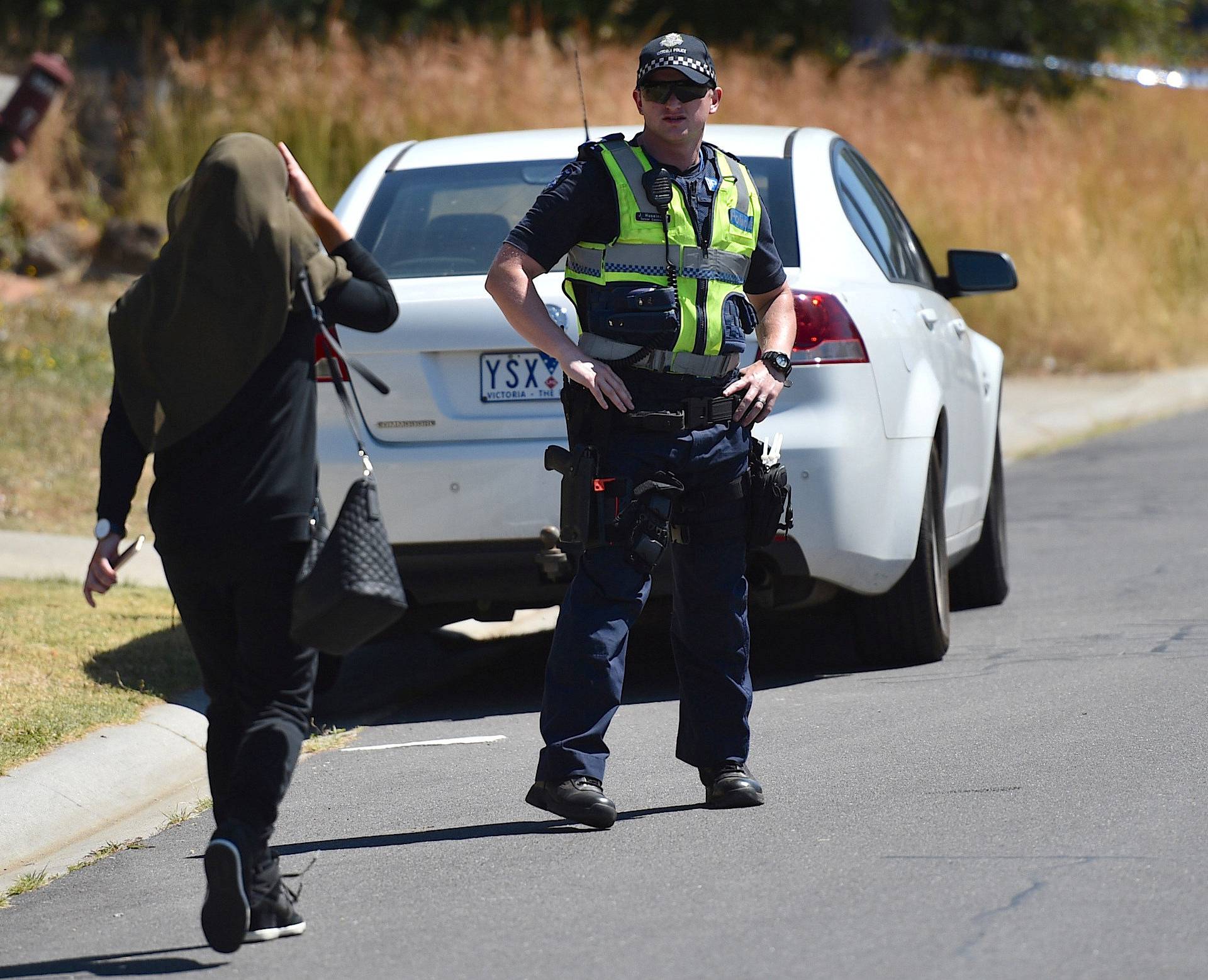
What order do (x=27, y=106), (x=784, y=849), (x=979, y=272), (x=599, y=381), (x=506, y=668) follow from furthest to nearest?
(x=27, y=106) → (x=506, y=668) → (x=979, y=272) → (x=599, y=381) → (x=784, y=849)

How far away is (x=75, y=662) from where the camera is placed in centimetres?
664

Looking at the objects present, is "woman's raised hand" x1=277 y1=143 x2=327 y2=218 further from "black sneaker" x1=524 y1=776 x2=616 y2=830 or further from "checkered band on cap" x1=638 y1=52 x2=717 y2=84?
"black sneaker" x1=524 y1=776 x2=616 y2=830

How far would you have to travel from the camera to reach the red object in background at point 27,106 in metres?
12.6

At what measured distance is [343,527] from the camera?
3.83 metres

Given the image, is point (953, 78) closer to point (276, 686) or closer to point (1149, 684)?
point (1149, 684)

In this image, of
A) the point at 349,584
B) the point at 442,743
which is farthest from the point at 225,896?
the point at 442,743

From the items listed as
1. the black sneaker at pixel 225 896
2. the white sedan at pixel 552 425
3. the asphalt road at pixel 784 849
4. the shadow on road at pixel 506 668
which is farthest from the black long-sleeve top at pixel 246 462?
the shadow on road at pixel 506 668

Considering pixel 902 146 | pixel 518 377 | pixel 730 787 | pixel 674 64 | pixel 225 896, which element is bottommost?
pixel 902 146

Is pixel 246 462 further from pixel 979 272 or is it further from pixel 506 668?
pixel 979 272

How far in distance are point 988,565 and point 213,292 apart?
4.61 meters

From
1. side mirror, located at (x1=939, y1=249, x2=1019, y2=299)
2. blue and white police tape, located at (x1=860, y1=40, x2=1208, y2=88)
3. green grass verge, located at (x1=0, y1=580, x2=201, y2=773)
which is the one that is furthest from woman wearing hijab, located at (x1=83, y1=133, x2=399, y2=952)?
blue and white police tape, located at (x1=860, y1=40, x2=1208, y2=88)

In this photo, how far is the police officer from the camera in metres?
4.75

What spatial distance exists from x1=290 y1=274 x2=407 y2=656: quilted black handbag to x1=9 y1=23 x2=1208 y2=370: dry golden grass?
43.2 ft

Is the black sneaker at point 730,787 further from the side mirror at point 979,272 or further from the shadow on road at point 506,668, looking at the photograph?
the side mirror at point 979,272
